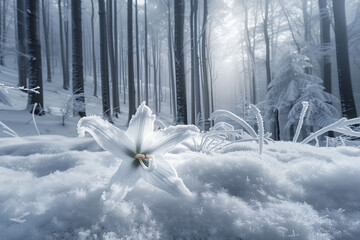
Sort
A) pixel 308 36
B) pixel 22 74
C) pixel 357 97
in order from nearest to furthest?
1. pixel 22 74
2. pixel 308 36
3. pixel 357 97

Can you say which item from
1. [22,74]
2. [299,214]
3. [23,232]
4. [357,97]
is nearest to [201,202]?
[299,214]

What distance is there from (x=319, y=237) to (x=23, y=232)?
1.87 ft

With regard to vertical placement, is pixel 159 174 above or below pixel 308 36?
below

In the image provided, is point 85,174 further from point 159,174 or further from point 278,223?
point 278,223

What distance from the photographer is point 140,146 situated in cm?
54

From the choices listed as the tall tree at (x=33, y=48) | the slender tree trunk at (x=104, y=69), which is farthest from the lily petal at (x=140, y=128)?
the slender tree trunk at (x=104, y=69)

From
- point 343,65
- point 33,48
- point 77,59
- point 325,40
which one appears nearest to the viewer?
point 343,65

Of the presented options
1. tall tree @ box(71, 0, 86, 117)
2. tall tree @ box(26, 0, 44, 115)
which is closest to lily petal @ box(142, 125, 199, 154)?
tall tree @ box(26, 0, 44, 115)

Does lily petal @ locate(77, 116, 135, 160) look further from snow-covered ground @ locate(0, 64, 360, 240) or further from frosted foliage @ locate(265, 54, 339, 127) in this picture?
frosted foliage @ locate(265, 54, 339, 127)

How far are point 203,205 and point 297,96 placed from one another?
32.8 ft

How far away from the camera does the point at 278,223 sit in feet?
1.50

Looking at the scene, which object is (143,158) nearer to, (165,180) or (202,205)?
(165,180)

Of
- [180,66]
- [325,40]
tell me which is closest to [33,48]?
[180,66]

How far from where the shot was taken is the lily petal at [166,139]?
1.76 feet
